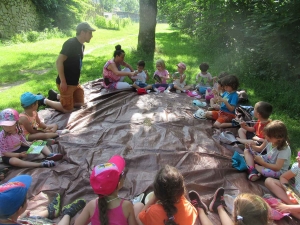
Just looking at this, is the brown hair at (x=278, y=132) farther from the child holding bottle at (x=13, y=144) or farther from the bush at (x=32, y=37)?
the bush at (x=32, y=37)

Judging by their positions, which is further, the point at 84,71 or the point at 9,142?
the point at 84,71

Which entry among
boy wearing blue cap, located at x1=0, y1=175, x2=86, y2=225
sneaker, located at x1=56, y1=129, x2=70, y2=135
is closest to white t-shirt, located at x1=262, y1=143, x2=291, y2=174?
boy wearing blue cap, located at x1=0, y1=175, x2=86, y2=225

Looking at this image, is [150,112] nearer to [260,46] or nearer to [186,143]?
[186,143]

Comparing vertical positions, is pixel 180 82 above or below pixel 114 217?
below

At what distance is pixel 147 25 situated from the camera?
10078 mm

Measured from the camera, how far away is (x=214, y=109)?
5199mm

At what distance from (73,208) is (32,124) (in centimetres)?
190

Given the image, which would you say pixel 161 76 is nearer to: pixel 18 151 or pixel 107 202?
pixel 18 151

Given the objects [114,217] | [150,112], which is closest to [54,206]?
[114,217]

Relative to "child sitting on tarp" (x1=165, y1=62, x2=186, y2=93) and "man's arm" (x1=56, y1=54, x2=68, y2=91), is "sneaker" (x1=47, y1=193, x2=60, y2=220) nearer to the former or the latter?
"man's arm" (x1=56, y1=54, x2=68, y2=91)

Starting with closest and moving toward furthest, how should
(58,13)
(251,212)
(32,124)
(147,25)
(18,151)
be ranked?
1. (251,212)
2. (18,151)
3. (32,124)
4. (147,25)
5. (58,13)

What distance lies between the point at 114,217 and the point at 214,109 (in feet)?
12.1

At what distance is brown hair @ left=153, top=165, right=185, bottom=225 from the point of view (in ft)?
6.73

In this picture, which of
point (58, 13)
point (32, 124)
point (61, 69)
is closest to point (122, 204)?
point (32, 124)
